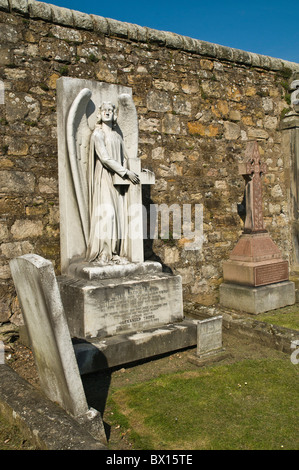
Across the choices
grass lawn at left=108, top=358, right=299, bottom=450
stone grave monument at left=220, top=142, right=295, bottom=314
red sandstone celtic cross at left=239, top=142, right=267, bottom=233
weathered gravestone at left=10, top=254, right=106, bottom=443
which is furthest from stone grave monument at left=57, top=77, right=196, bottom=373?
red sandstone celtic cross at left=239, top=142, right=267, bottom=233

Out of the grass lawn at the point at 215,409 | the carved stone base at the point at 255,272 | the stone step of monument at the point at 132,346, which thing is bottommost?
the grass lawn at the point at 215,409

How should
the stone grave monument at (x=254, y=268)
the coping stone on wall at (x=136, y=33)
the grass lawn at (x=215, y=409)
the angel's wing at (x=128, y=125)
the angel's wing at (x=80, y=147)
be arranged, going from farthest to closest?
the stone grave monument at (x=254, y=268)
the coping stone on wall at (x=136, y=33)
the angel's wing at (x=128, y=125)
the angel's wing at (x=80, y=147)
the grass lawn at (x=215, y=409)

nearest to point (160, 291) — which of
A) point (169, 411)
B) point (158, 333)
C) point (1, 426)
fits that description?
point (158, 333)

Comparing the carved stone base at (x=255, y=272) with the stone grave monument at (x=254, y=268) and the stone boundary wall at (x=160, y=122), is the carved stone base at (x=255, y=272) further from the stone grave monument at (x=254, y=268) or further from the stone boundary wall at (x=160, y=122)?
the stone boundary wall at (x=160, y=122)

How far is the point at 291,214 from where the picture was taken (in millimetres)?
7832

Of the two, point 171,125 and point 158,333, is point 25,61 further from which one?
point 158,333

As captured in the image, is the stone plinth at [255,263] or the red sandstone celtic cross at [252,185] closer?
the stone plinth at [255,263]

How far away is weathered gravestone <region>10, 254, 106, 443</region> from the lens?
258 cm

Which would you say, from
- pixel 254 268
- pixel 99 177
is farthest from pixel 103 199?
pixel 254 268

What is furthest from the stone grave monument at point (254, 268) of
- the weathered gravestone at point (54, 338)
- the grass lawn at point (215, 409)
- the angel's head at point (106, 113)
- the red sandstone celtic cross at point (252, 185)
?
the weathered gravestone at point (54, 338)

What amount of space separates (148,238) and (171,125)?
1.80m

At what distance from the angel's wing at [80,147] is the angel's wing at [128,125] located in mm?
467

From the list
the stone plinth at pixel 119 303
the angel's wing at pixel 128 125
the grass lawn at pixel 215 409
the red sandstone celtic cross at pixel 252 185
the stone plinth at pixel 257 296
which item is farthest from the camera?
the red sandstone celtic cross at pixel 252 185

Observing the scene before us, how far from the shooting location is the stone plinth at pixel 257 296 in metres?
5.93
